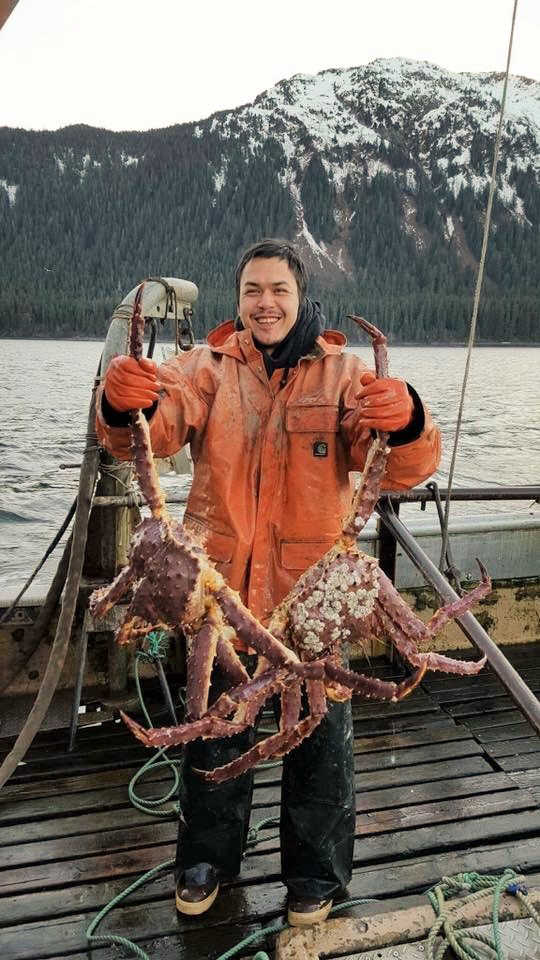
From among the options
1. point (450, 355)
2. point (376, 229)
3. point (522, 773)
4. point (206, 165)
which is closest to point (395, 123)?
point (376, 229)

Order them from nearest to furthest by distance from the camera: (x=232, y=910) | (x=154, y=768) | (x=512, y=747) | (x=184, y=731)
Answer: (x=184, y=731) → (x=232, y=910) → (x=154, y=768) → (x=512, y=747)

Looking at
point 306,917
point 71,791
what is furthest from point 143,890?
point 71,791

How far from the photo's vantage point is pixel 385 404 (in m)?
1.73

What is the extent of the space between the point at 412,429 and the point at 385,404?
0.47 ft

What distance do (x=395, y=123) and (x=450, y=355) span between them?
395ft

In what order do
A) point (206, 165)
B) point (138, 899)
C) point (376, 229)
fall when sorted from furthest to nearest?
1. point (376, 229)
2. point (206, 165)
3. point (138, 899)

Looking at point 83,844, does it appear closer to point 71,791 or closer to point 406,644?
point 71,791

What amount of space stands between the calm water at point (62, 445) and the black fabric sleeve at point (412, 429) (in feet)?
7.87

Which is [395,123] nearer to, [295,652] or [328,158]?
[328,158]

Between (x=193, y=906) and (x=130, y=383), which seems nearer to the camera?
(x=130, y=383)

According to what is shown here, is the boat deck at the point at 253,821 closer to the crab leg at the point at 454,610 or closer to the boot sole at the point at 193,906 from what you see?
the boot sole at the point at 193,906

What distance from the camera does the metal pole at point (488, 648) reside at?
1951 mm

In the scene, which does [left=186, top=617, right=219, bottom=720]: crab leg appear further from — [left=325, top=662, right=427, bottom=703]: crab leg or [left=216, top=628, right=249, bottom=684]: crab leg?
[left=325, top=662, right=427, bottom=703]: crab leg

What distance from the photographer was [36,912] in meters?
2.33
